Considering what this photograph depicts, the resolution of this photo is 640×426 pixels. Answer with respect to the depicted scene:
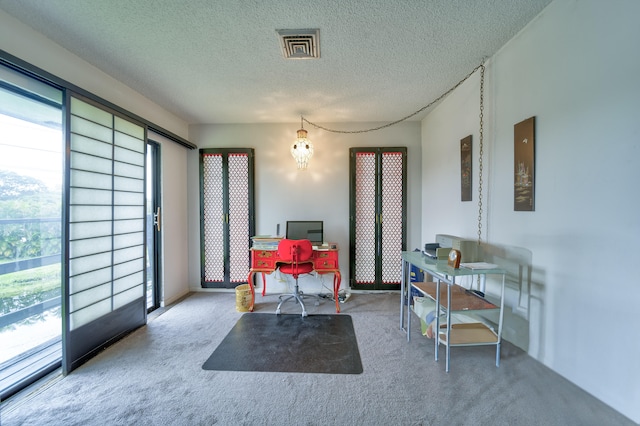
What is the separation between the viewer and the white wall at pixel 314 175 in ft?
12.2

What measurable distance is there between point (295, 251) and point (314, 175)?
1425 mm

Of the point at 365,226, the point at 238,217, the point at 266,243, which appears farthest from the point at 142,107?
the point at 365,226

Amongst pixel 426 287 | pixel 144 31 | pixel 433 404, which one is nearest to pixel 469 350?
pixel 426 287

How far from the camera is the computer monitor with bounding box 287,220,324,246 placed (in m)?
3.52

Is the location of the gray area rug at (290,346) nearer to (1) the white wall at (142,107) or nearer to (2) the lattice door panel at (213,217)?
(2) the lattice door panel at (213,217)

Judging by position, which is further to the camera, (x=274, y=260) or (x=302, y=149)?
(x=302, y=149)

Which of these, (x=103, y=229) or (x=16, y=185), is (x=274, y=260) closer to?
(x=103, y=229)

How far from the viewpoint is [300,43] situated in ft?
6.35

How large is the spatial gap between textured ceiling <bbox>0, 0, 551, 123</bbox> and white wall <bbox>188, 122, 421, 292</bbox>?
0.77 metres

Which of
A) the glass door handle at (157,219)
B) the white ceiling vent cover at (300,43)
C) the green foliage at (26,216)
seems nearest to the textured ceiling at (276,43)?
the white ceiling vent cover at (300,43)

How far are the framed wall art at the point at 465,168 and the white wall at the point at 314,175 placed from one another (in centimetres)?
101

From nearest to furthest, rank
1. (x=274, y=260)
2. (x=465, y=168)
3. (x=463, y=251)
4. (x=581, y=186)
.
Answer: (x=581, y=186)
(x=463, y=251)
(x=465, y=168)
(x=274, y=260)

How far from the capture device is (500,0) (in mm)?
1590

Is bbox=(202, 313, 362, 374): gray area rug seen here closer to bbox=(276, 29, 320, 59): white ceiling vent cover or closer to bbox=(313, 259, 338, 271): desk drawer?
bbox=(313, 259, 338, 271): desk drawer
